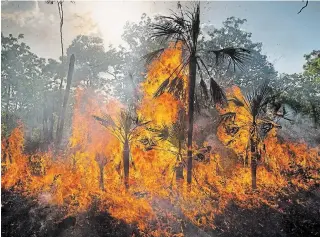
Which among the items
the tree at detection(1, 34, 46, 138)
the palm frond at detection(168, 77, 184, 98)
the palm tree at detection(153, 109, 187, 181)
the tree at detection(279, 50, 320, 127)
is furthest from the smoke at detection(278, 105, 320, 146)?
the tree at detection(1, 34, 46, 138)

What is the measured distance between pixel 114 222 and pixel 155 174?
4716mm

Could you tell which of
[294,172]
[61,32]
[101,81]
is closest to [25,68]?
[101,81]

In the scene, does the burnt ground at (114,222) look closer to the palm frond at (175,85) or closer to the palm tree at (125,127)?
the palm tree at (125,127)

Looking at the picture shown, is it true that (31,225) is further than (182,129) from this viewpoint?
No

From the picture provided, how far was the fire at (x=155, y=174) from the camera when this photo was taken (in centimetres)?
1221

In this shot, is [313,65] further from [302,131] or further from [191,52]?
[191,52]

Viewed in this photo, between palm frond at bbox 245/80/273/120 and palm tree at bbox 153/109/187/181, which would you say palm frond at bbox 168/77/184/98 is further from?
palm frond at bbox 245/80/273/120

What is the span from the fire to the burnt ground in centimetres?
43

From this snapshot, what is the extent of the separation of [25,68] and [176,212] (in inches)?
1594

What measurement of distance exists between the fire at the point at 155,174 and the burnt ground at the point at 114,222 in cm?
43

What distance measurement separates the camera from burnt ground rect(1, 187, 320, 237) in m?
10.9

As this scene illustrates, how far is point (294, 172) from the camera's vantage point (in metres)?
17.1

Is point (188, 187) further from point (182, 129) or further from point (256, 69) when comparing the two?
point (256, 69)

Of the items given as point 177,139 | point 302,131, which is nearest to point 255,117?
point 177,139
